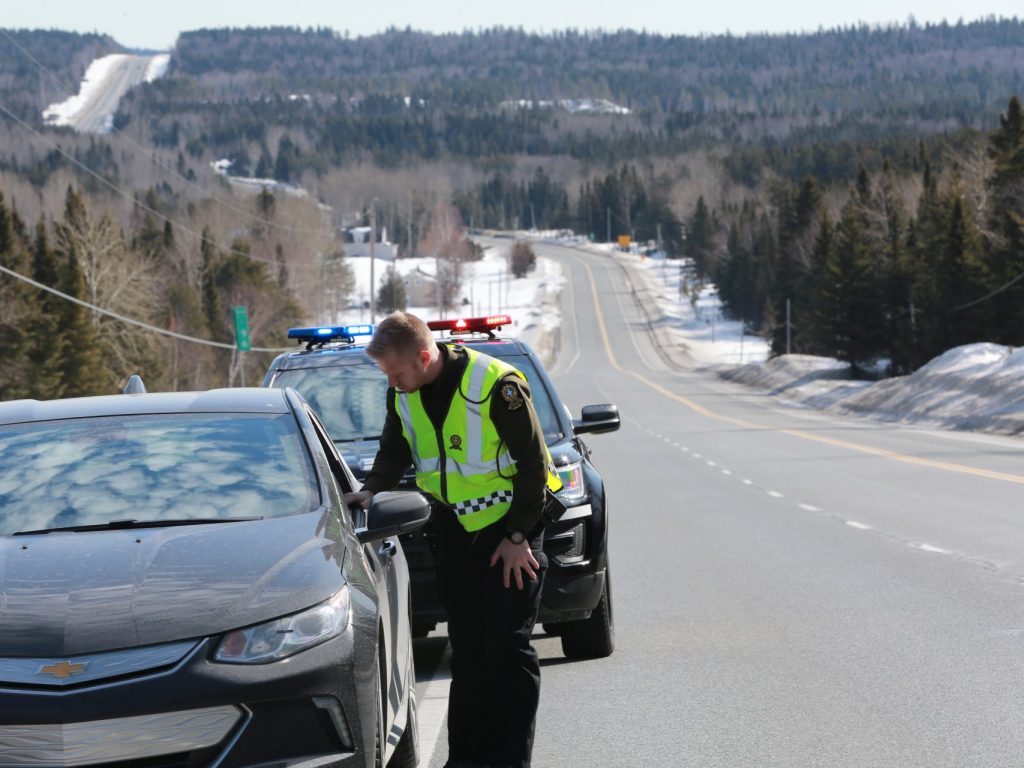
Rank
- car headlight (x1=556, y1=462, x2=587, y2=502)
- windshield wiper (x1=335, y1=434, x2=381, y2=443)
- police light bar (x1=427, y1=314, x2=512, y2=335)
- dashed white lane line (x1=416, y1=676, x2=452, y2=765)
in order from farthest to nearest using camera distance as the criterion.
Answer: police light bar (x1=427, y1=314, x2=512, y2=335), windshield wiper (x1=335, y1=434, x2=381, y2=443), car headlight (x1=556, y1=462, x2=587, y2=502), dashed white lane line (x1=416, y1=676, x2=452, y2=765)

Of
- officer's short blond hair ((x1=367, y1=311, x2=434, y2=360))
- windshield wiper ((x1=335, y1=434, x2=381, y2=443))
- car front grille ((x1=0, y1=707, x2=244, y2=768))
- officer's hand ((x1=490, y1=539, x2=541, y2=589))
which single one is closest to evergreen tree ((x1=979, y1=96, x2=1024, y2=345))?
windshield wiper ((x1=335, y1=434, x2=381, y2=443))

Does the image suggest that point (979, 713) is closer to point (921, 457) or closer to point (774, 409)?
point (921, 457)

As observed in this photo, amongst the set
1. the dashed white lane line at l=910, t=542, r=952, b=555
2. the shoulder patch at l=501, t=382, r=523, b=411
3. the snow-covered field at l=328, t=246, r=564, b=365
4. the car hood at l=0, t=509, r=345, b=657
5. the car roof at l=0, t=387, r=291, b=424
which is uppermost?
the shoulder patch at l=501, t=382, r=523, b=411

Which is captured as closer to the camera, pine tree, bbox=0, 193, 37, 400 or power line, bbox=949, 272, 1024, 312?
power line, bbox=949, 272, 1024, 312

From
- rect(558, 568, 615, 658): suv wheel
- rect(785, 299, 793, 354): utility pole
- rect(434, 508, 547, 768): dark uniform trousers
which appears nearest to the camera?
rect(434, 508, 547, 768): dark uniform trousers

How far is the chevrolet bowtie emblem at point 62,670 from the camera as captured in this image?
425cm

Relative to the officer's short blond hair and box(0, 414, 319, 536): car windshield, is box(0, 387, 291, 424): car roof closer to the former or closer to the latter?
box(0, 414, 319, 536): car windshield

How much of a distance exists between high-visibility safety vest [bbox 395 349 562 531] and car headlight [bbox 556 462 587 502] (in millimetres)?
2563

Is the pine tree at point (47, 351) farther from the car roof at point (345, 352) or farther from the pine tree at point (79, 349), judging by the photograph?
the car roof at point (345, 352)

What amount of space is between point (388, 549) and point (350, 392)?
399 centimetres

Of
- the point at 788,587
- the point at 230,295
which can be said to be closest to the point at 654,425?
the point at 788,587

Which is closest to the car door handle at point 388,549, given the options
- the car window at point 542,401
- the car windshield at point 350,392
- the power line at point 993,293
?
the car window at point 542,401

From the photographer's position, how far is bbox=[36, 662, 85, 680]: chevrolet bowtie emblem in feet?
14.0

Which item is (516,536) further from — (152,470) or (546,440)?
(546,440)
